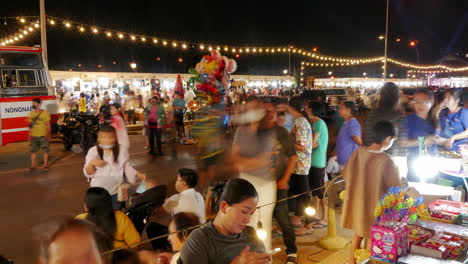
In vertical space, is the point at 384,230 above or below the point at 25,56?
below

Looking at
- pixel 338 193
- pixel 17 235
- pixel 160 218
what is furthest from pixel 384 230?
pixel 17 235

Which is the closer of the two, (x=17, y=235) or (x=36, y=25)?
(x=17, y=235)

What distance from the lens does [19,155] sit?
11.9 meters

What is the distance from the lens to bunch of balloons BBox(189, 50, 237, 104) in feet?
32.8

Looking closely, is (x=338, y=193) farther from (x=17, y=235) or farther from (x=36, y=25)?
(x=36, y=25)

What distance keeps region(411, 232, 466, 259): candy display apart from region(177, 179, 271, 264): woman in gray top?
51.4 inches

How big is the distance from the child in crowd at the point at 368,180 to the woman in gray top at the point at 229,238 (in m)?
1.71

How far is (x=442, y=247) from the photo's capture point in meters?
2.60

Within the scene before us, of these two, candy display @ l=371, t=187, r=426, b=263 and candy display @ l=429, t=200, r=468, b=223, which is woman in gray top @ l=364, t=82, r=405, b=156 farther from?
candy display @ l=371, t=187, r=426, b=263

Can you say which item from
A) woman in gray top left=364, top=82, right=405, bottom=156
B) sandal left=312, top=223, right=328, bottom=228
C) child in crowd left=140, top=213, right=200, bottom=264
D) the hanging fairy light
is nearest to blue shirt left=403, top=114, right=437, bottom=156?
woman in gray top left=364, top=82, right=405, bottom=156

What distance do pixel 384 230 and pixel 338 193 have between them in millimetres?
2153

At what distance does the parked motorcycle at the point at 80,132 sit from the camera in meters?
11.8

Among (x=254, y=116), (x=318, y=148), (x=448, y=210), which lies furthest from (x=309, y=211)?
(x=448, y=210)

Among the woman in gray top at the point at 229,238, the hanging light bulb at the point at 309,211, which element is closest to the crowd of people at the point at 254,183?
the woman in gray top at the point at 229,238
